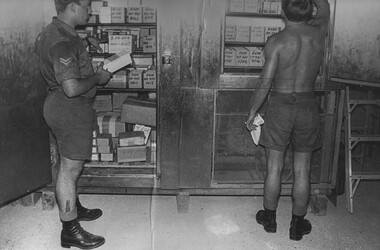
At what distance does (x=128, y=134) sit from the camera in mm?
3826

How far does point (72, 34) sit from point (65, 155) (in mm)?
826

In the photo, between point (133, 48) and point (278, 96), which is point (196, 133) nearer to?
point (278, 96)

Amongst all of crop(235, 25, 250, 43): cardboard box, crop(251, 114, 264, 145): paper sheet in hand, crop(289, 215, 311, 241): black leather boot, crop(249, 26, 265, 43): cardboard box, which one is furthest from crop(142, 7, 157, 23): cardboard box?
crop(289, 215, 311, 241): black leather boot

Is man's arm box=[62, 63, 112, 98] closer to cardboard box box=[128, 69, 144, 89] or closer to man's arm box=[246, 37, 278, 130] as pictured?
cardboard box box=[128, 69, 144, 89]

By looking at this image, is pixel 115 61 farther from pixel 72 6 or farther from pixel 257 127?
pixel 257 127

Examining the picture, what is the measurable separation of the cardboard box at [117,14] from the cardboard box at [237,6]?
38.9 inches

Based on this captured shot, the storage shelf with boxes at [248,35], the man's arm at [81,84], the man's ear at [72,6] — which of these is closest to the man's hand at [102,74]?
the man's arm at [81,84]

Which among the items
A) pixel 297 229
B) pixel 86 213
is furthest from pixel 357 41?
pixel 86 213

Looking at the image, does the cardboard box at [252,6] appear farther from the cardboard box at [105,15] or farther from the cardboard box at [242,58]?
the cardboard box at [105,15]

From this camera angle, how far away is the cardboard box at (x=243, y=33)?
12.2 feet

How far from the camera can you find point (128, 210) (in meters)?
3.50

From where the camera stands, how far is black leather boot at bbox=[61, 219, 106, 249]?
2855mm

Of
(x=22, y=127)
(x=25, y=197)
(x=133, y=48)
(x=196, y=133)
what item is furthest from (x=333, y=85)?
(x=25, y=197)

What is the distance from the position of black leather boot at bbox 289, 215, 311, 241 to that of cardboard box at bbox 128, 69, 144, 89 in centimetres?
181
